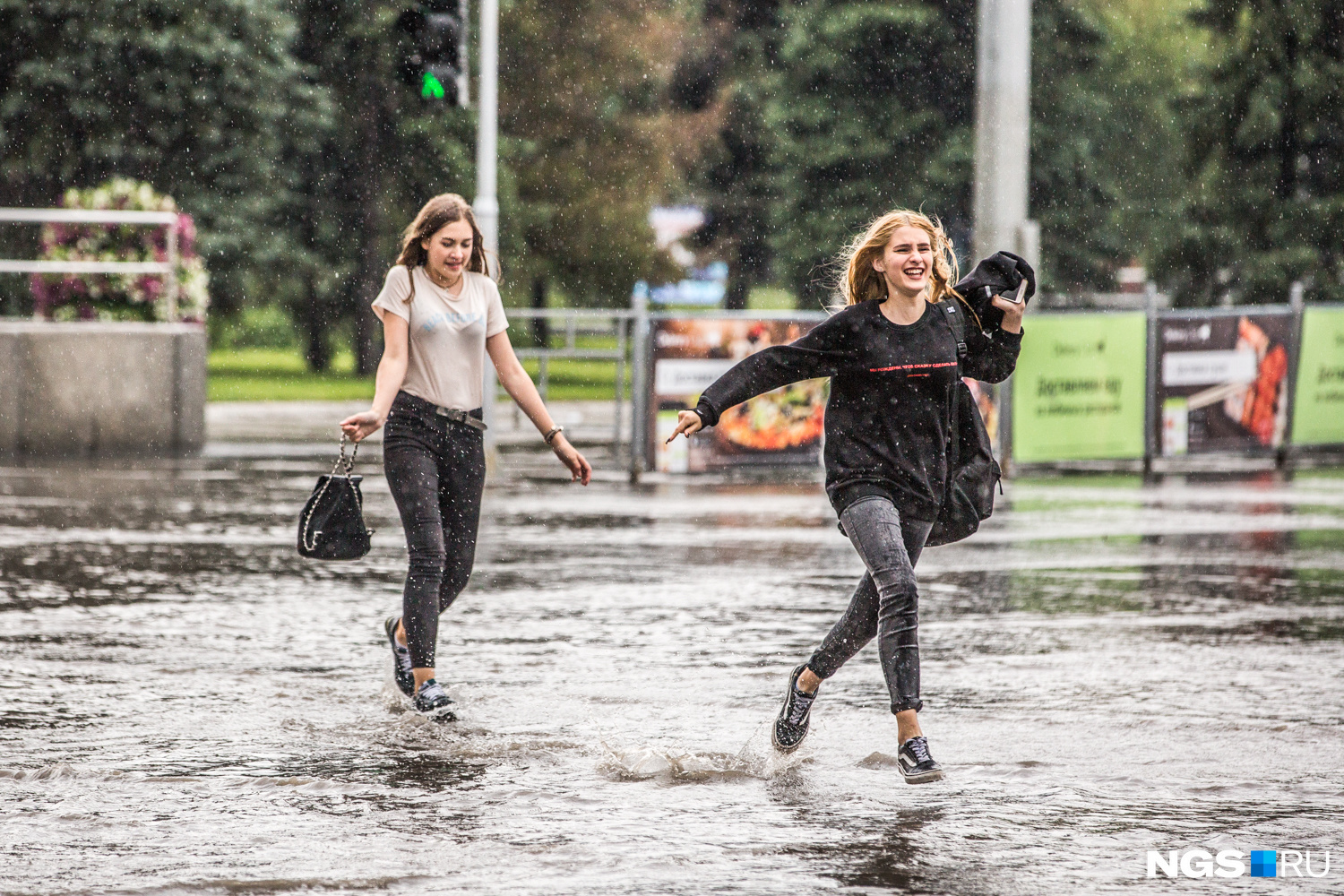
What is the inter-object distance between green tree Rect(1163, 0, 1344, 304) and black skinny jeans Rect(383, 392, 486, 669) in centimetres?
3509

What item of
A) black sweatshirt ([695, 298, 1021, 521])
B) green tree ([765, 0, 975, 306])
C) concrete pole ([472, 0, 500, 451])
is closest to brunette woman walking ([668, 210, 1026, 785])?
black sweatshirt ([695, 298, 1021, 521])

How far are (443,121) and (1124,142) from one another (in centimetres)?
2064

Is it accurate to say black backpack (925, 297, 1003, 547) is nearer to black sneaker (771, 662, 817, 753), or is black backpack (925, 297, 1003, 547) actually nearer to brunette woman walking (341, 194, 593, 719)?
black sneaker (771, 662, 817, 753)

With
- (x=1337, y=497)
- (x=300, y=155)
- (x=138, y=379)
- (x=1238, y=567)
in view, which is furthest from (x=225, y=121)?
(x=1238, y=567)

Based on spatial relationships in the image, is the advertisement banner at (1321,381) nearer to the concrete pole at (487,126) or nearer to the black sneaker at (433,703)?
the concrete pole at (487,126)

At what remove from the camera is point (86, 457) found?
17.9 m

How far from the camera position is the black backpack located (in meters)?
6.26

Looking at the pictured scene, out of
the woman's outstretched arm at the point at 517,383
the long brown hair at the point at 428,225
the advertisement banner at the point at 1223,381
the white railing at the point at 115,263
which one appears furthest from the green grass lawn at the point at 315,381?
the long brown hair at the point at 428,225

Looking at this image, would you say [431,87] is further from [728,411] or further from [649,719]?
[649,719]

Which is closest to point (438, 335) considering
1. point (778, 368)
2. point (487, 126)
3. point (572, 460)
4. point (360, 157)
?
point (572, 460)

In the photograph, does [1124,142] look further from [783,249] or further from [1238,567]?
[1238,567]

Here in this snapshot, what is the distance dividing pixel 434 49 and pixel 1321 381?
A: 8.74 metres

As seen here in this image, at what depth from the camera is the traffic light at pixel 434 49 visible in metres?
15.8

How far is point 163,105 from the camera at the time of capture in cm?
3366
